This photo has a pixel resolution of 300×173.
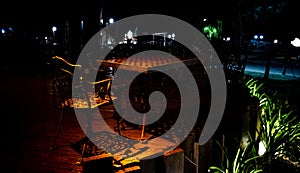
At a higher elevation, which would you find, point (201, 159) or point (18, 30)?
point (18, 30)

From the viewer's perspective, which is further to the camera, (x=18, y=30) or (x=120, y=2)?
(x=18, y=30)

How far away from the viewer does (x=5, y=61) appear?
41.6 ft

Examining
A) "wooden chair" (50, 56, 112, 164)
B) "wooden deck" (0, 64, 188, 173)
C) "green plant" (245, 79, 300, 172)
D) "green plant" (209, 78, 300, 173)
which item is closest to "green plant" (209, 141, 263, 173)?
"green plant" (209, 78, 300, 173)

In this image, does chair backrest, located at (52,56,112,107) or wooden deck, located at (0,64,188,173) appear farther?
chair backrest, located at (52,56,112,107)

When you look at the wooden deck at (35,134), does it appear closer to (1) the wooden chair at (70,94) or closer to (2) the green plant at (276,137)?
(1) the wooden chair at (70,94)

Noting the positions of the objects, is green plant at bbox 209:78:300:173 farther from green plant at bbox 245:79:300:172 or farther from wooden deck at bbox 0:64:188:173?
wooden deck at bbox 0:64:188:173

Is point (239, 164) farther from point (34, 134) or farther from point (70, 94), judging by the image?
point (34, 134)

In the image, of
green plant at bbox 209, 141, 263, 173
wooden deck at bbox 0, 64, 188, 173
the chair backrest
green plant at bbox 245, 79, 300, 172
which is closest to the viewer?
green plant at bbox 209, 141, 263, 173

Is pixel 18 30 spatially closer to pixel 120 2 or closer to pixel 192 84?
pixel 120 2

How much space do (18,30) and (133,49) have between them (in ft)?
54.5

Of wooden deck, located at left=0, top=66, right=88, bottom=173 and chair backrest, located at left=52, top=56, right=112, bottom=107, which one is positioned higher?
chair backrest, located at left=52, top=56, right=112, bottom=107

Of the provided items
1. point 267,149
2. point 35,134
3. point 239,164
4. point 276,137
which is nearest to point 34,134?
point 35,134

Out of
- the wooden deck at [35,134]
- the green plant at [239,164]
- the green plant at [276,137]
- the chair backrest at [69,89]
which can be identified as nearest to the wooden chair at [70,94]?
the chair backrest at [69,89]

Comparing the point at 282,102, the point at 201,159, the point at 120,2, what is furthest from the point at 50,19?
the point at 201,159
